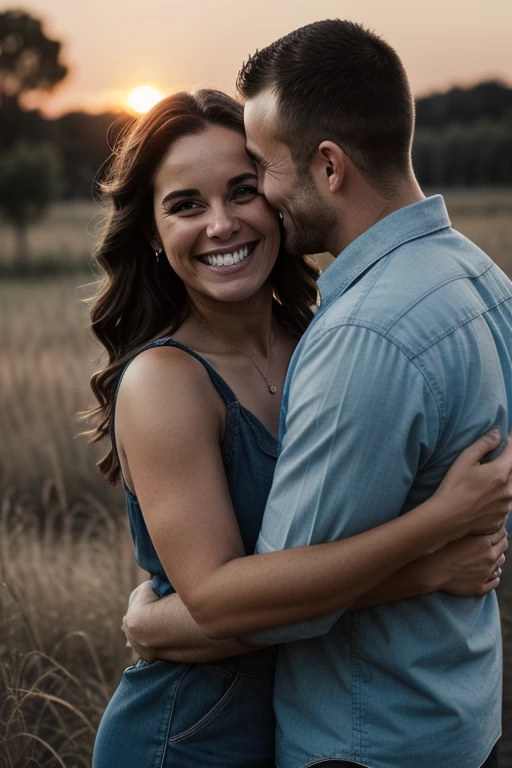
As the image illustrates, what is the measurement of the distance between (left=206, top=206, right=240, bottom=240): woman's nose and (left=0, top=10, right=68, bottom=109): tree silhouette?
37.6 meters

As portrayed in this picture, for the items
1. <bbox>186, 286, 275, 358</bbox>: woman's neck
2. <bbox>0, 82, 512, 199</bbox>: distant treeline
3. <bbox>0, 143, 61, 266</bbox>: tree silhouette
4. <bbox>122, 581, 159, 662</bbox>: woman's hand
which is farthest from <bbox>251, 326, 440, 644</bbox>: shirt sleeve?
<bbox>0, 143, 61, 266</bbox>: tree silhouette

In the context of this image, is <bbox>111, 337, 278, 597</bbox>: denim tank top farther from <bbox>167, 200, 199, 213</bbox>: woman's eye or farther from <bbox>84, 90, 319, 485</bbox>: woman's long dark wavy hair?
<bbox>167, 200, 199, 213</bbox>: woman's eye

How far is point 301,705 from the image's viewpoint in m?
1.83

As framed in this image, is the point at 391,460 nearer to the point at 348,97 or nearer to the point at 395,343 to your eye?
the point at 395,343

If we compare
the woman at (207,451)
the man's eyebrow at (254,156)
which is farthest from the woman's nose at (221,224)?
the man's eyebrow at (254,156)

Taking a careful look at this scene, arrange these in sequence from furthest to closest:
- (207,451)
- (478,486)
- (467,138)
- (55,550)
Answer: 1. (467,138)
2. (55,550)
3. (207,451)
4. (478,486)

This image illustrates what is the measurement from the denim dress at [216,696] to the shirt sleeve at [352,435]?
0.41 m

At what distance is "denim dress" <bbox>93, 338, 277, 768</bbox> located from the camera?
6.66 ft

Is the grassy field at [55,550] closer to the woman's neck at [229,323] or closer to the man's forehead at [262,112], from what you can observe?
the woman's neck at [229,323]

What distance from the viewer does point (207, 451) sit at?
193 cm

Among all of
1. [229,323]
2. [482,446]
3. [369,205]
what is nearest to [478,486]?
[482,446]

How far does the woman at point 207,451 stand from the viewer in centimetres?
168

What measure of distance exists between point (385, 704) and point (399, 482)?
0.44 meters

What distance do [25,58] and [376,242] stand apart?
39.8 m
